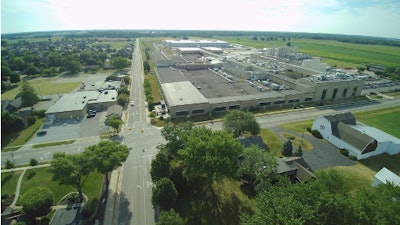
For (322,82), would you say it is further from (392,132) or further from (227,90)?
(227,90)

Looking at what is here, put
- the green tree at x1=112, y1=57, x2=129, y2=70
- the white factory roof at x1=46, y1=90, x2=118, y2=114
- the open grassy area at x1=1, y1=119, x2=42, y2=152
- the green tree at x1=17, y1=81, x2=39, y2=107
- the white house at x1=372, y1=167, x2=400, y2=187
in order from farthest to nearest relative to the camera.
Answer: the green tree at x1=112, y1=57, x2=129, y2=70 → the green tree at x1=17, y1=81, x2=39, y2=107 → the white factory roof at x1=46, y1=90, x2=118, y2=114 → the open grassy area at x1=1, y1=119, x2=42, y2=152 → the white house at x1=372, y1=167, x2=400, y2=187

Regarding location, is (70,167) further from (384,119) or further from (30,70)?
(30,70)

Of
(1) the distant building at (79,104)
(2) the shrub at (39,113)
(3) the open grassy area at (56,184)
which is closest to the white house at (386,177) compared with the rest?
(3) the open grassy area at (56,184)

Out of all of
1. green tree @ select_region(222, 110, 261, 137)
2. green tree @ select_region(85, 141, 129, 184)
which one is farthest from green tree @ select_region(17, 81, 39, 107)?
green tree @ select_region(222, 110, 261, 137)

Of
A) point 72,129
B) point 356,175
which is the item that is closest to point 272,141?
point 356,175

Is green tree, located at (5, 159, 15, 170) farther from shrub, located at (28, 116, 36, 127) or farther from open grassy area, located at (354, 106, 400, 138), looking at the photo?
open grassy area, located at (354, 106, 400, 138)

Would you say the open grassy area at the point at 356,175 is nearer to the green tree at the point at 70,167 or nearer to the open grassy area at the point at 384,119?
the open grassy area at the point at 384,119

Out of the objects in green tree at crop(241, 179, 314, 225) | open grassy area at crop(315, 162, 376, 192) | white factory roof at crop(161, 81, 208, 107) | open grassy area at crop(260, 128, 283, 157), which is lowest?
open grassy area at crop(315, 162, 376, 192)
